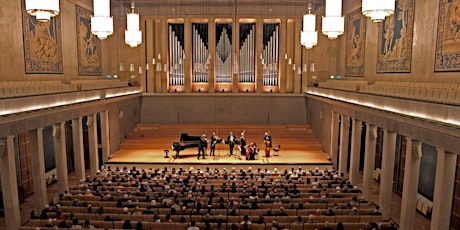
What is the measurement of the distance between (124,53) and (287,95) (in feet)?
42.3

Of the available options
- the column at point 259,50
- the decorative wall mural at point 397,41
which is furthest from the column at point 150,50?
the decorative wall mural at point 397,41

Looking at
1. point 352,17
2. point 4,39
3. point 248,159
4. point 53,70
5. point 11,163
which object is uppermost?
point 352,17

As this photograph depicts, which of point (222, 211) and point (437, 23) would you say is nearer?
point (222, 211)

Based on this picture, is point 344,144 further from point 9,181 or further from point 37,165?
point 9,181

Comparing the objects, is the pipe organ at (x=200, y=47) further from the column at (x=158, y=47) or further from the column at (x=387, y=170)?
the column at (x=387, y=170)

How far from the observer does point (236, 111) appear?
2811 centimetres

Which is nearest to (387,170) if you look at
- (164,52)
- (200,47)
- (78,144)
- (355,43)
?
(355,43)

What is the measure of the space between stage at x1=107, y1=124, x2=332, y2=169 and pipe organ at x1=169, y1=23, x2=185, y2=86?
4.22 meters

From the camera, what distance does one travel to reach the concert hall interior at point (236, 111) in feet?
37.9

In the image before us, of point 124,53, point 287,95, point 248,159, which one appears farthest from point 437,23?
point 124,53

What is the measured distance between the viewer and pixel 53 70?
18828 millimetres

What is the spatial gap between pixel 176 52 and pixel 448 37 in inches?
755

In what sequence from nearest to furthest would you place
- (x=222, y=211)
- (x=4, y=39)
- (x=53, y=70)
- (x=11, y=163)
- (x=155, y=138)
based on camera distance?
(x=222, y=211), (x=11, y=163), (x=4, y=39), (x=53, y=70), (x=155, y=138)

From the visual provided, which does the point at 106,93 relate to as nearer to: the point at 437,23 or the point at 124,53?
the point at 124,53
